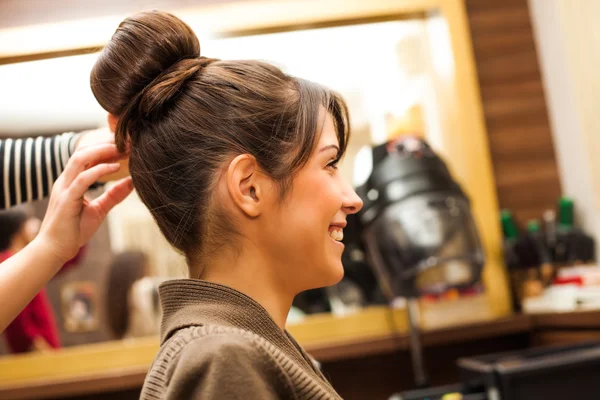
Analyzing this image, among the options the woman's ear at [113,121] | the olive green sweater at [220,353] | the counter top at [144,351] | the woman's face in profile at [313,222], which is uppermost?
the woman's ear at [113,121]

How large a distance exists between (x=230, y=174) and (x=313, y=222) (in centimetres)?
12

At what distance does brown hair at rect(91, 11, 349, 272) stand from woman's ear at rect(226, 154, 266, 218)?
1cm

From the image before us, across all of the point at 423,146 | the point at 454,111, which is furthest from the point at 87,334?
the point at 454,111

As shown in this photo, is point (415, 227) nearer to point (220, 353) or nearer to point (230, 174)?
point (230, 174)

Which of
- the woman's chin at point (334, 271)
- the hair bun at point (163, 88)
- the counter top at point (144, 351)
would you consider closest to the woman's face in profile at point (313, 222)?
the woman's chin at point (334, 271)

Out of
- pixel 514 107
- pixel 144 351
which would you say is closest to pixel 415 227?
pixel 514 107

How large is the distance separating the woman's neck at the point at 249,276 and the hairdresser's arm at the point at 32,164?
33 cm

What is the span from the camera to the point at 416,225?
75.3 inches

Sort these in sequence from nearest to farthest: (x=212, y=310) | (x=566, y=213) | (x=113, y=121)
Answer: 1. (x=212, y=310)
2. (x=113, y=121)
3. (x=566, y=213)

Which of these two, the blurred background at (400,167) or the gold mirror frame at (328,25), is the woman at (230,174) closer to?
the blurred background at (400,167)

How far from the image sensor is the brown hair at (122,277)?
2400 mm

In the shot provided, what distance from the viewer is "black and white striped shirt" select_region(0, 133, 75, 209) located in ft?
3.41

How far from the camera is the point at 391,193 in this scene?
1945mm

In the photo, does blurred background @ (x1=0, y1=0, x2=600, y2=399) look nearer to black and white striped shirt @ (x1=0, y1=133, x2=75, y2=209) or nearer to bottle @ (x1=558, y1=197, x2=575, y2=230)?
bottle @ (x1=558, y1=197, x2=575, y2=230)
